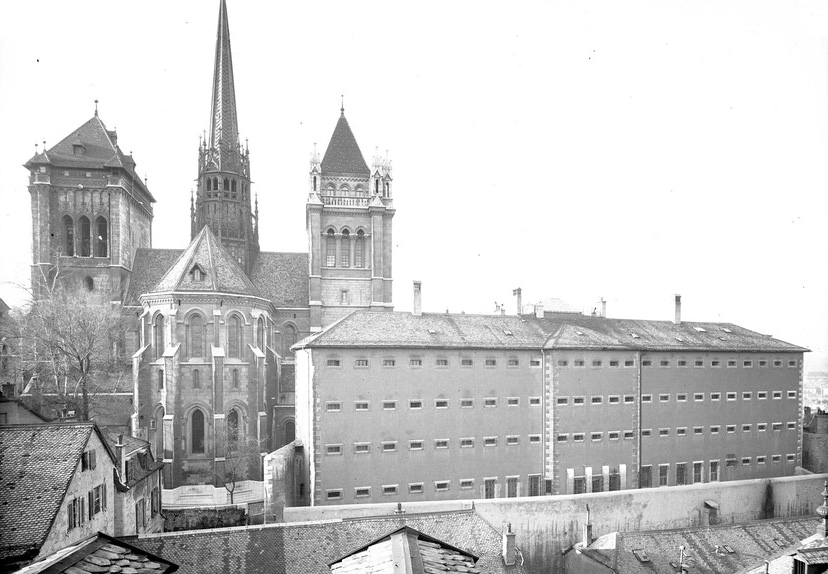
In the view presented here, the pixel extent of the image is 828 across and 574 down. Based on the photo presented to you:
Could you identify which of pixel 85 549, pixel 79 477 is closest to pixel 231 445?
pixel 79 477

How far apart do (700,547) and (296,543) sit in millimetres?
18961

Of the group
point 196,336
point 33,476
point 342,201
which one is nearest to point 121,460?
point 33,476

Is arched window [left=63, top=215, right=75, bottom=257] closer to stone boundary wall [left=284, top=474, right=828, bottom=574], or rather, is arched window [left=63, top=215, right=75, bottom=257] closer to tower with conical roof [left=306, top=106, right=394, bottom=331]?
tower with conical roof [left=306, top=106, right=394, bottom=331]

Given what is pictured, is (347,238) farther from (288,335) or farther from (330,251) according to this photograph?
(288,335)

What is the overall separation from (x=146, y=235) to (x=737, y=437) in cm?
5362

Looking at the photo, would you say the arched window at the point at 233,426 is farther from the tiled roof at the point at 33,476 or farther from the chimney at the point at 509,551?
the chimney at the point at 509,551

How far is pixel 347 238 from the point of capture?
48.6 metres

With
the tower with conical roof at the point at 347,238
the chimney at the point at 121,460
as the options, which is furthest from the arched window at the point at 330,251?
the chimney at the point at 121,460

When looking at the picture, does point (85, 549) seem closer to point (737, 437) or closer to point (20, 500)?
point (20, 500)

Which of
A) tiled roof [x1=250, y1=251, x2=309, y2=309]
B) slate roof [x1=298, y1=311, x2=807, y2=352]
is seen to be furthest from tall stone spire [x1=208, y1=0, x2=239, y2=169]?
slate roof [x1=298, y1=311, x2=807, y2=352]

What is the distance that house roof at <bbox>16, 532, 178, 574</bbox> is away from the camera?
5312 mm

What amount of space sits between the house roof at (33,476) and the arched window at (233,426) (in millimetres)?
18491

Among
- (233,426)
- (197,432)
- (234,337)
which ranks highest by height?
(234,337)

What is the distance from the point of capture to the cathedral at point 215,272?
37.6 meters
